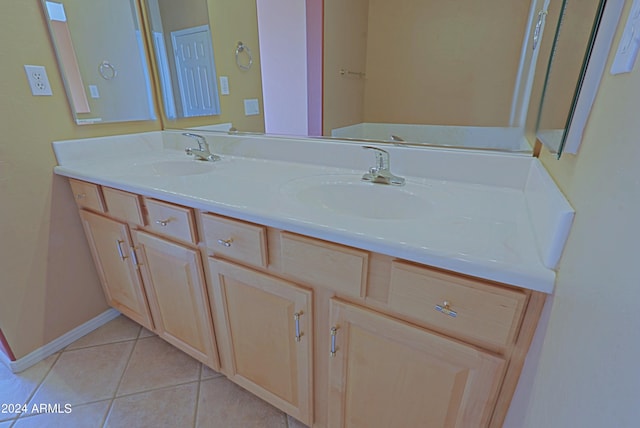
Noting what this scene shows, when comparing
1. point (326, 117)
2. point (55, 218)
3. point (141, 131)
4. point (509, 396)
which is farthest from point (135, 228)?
point (509, 396)

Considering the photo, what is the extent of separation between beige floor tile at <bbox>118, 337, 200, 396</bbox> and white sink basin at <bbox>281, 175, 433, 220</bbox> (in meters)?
1.00

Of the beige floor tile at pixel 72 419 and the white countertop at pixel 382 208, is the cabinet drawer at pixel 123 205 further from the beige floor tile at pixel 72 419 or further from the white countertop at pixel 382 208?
the beige floor tile at pixel 72 419

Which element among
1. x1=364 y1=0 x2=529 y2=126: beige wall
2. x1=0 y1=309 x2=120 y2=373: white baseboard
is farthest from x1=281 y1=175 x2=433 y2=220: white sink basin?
x1=0 y1=309 x2=120 y2=373: white baseboard

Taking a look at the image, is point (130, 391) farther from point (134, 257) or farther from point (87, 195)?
point (87, 195)

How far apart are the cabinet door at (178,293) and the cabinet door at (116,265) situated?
0.08m

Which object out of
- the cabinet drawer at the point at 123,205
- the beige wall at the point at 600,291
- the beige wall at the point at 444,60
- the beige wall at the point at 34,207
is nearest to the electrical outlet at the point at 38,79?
the beige wall at the point at 34,207

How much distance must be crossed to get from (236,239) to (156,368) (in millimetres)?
952

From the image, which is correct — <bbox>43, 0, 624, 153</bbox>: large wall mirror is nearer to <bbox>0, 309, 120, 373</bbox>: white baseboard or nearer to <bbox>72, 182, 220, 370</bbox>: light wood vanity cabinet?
<bbox>72, 182, 220, 370</bbox>: light wood vanity cabinet

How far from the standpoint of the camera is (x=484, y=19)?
83 cm

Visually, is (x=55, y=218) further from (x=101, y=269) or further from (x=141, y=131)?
(x=141, y=131)

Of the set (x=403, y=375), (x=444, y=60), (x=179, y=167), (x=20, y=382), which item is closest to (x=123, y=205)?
Answer: (x=179, y=167)

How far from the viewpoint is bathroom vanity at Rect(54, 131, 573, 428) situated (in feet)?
1.86

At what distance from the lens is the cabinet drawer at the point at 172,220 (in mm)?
939

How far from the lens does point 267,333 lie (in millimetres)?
928
